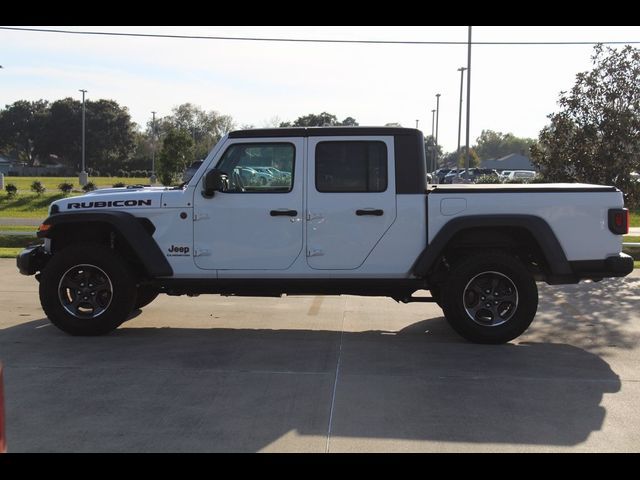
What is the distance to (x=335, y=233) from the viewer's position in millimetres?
6672

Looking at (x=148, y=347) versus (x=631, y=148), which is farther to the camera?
(x=631, y=148)

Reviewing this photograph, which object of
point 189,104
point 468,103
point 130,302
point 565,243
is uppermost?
point 189,104

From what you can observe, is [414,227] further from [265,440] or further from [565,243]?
[265,440]

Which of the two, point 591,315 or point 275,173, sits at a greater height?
point 275,173

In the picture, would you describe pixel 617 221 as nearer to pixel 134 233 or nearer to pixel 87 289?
pixel 134 233

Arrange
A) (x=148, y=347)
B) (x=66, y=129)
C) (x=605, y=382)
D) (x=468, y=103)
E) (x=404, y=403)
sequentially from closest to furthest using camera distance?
(x=404, y=403) → (x=605, y=382) → (x=148, y=347) → (x=468, y=103) → (x=66, y=129)

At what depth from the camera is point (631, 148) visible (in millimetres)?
Answer: 14461

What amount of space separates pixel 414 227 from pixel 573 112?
9779 mm

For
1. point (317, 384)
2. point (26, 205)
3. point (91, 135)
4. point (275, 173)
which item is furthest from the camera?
point (91, 135)

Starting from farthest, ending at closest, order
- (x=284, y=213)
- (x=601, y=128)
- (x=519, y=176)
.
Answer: (x=519, y=176) < (x=601, y=128) < (x=284, y=213)

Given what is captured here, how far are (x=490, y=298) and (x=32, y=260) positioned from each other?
4692 millimetres

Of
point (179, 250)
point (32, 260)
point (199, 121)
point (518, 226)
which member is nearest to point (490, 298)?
point (518, 226)

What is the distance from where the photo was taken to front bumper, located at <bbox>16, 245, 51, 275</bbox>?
701 cm
